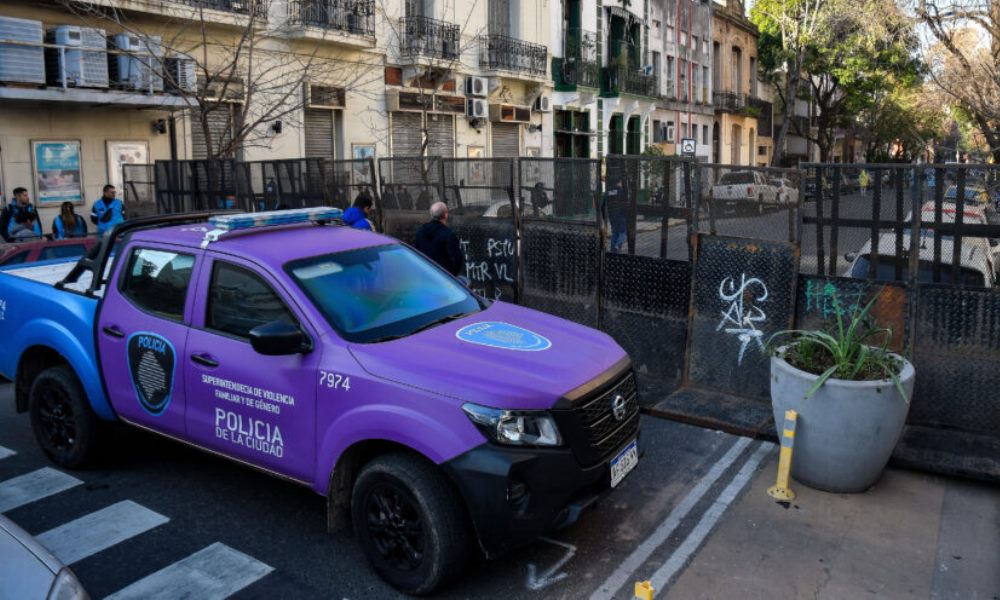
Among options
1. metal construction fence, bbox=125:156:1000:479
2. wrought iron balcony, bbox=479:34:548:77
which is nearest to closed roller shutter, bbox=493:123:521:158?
wrought iron balcony, bbox=479:34:548:77

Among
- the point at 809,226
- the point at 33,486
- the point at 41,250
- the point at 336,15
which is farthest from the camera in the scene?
the point at 336,15

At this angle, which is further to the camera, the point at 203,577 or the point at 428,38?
the point at 428,38

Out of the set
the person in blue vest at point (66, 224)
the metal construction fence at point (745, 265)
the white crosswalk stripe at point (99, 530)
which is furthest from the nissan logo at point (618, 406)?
the person in blue vest at point (66, 224)

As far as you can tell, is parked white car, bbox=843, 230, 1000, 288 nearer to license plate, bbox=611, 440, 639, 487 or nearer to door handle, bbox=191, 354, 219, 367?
license plate, bbox=611, 440, 639, 487

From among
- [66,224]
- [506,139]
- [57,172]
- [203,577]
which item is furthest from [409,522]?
[506,139]

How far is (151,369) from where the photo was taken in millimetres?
5570

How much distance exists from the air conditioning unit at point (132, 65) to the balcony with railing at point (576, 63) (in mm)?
17220

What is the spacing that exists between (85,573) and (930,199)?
22.4 ft

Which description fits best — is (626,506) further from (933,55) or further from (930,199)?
(933,55)

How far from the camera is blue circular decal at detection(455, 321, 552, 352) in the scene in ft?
16.0

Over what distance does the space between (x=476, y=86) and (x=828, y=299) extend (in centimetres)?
2024

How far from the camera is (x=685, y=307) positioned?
325 inches

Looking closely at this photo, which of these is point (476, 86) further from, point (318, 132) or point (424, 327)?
point (424, 327)

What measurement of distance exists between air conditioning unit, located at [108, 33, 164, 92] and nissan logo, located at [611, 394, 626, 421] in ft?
45.6
